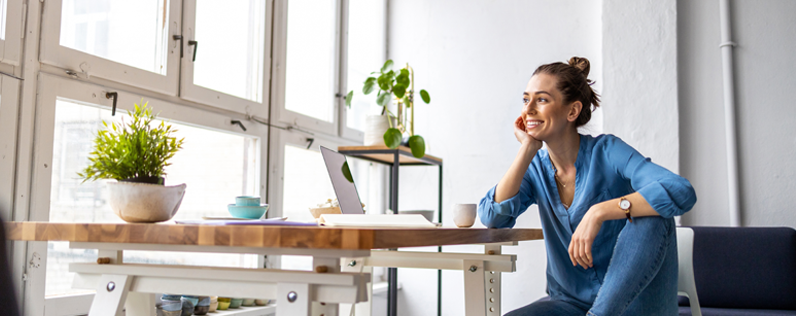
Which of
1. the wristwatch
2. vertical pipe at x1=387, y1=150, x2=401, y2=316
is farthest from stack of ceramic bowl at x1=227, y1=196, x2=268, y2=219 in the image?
vertical pipe at x1=387, y1=150, x2=401, y2=316

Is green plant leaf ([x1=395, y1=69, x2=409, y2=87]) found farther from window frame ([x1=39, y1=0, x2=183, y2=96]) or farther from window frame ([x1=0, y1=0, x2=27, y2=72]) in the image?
window frame ([x1=0, y1=0, x2=27, y2=72])

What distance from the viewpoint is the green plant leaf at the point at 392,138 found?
8.42ft

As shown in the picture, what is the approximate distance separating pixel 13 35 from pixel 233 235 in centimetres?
130

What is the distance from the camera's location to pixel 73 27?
185 cm

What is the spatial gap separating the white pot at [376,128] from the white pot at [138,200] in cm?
176

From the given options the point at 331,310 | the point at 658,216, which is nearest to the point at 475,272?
the point at 658,216

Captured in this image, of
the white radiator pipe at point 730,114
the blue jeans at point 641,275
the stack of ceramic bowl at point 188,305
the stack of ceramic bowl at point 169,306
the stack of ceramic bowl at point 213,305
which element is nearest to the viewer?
the blue jeans at point 641,275

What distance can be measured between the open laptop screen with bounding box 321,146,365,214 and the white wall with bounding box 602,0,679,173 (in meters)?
1.74

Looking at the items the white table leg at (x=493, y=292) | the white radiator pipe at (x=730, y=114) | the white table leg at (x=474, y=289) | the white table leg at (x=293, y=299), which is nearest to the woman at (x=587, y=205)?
the white table leg at (x=474, y=289)

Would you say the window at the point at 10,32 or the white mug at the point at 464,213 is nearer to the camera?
the white mug at the point at 464,213

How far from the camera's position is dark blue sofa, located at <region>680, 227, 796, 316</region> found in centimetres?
249

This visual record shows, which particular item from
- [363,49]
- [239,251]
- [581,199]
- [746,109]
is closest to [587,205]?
[581,199]

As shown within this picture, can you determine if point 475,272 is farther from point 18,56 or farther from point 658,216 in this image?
point 18,56

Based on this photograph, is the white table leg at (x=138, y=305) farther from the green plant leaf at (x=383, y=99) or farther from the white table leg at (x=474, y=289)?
the green plant leaf at (x=383, y=99)
